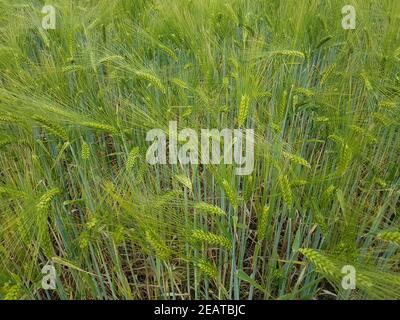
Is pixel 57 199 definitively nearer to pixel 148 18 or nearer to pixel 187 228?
pixel 187 228

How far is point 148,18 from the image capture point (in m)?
1.61

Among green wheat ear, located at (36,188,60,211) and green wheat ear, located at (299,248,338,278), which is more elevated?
green wheat ear, located at (36,188,60,211)

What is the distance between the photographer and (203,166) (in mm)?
1235

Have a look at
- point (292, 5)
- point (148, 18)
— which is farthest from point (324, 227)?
point (148, 18)

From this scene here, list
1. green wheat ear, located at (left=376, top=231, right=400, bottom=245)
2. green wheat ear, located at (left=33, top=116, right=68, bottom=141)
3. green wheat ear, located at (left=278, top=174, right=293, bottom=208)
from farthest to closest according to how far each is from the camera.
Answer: green wheat ear, located at (left=33, top=116, right=68, bottom=141)
green wheat ear, located at (left=278, top=174, right=293, bottom=208)
green wheat ear, located at (left=376, top=231, right=400, bottom=245)

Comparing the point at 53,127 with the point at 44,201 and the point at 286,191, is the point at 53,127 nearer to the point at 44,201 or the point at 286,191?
the point at 44,201

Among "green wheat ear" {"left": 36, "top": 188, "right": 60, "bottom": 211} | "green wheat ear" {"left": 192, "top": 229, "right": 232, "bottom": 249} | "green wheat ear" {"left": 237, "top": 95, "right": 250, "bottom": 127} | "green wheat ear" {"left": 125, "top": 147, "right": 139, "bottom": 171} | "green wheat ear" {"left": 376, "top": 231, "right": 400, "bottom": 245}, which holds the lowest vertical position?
"green wheat ear" {"left": 192, "top": 229, "right": 232, "bottom": 249}

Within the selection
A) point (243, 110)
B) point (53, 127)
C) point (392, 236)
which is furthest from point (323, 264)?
point (53, 127)

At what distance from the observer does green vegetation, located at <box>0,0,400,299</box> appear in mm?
824

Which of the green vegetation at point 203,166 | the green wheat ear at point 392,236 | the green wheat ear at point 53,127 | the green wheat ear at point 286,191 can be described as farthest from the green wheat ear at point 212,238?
the green wheat ear at point 53,127

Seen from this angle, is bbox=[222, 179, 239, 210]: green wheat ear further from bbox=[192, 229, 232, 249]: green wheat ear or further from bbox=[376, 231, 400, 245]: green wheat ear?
bbox=[376, 231, 400, 245]: green wheat ear

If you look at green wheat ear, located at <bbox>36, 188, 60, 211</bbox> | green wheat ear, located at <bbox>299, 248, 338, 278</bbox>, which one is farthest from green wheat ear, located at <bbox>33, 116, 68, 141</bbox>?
green wheat ear, located at <bbox>299, 248, 338, 278</bbox>

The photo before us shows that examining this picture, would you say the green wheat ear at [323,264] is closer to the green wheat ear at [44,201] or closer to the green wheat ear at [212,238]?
the green wheat ear at [212,238]

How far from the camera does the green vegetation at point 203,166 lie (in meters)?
0.82
